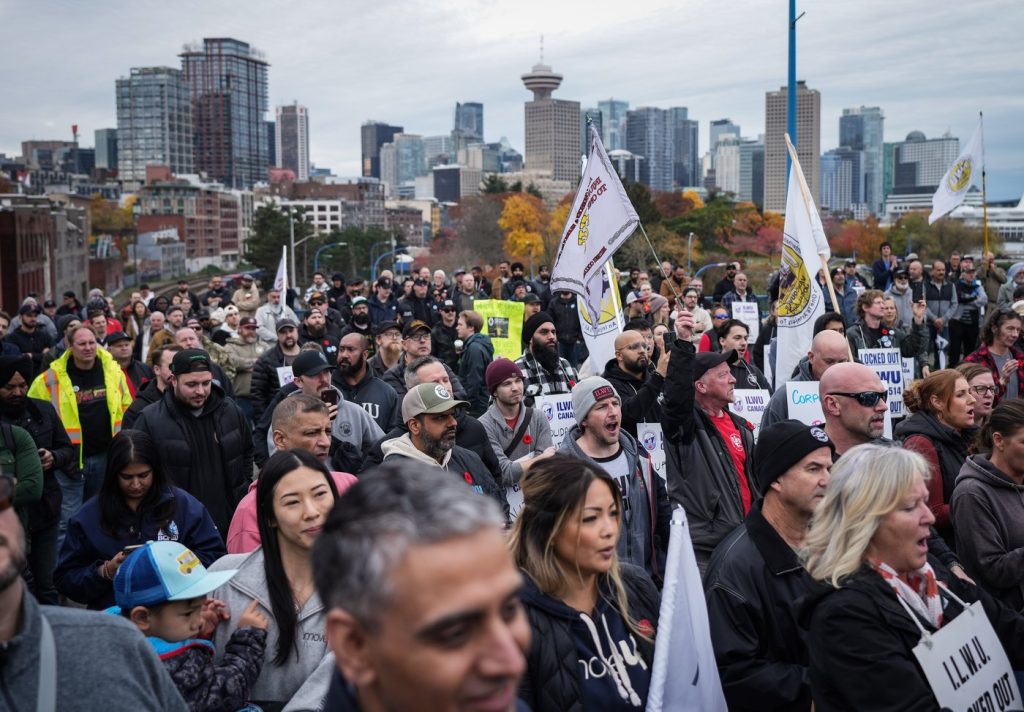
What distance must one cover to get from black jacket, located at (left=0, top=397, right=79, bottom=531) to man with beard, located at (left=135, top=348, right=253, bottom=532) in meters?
1.17

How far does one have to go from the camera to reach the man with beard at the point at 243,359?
39.4ft

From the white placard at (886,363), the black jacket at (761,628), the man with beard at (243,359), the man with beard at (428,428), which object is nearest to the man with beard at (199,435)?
the man with beard at (428,428)

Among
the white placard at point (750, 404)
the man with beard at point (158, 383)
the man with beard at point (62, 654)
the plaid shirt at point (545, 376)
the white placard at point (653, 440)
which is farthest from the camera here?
the plaid shirt at point (545, 376)

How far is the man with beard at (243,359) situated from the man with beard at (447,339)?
239cm

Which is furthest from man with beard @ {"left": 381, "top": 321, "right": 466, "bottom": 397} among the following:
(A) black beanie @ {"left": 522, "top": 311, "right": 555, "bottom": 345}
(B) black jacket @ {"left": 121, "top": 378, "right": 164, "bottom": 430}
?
(B) black jacket @ {"left": 121, "top": 378, "right": 164, "bottom": 430}

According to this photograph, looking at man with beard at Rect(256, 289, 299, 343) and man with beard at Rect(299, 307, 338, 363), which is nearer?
man with beard at Rect(299, 307, 338, 363)

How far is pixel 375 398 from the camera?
8633mm

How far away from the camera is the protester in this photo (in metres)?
4.78

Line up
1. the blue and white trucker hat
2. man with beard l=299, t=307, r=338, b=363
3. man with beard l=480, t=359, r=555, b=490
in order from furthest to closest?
man with beard l=299, t=307, r=338, b=363, man with beard l=480, t=359, r=555, b=490, the blue and white trucker hat

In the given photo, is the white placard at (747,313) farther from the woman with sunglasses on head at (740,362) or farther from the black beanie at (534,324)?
the black beanie at (534,324)

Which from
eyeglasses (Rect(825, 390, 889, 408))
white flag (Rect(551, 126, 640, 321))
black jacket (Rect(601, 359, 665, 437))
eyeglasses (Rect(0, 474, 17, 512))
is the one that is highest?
white flag (Rect(551, 126, 640, 321))

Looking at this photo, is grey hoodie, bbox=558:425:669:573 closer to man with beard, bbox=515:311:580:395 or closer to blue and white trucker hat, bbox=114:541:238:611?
blue and white trucker hat, bbox=114:541:238:611

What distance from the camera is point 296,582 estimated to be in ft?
13.0

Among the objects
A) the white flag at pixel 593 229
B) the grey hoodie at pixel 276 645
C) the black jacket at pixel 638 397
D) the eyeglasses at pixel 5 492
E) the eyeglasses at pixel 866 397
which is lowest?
the grey hoodie at pixel 276 645
